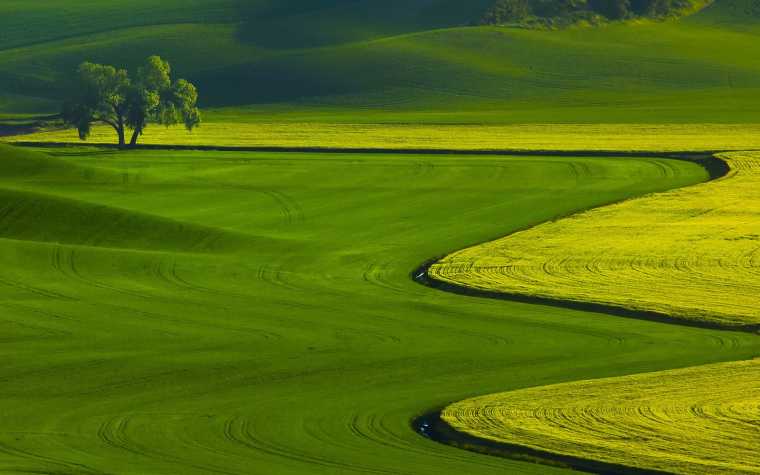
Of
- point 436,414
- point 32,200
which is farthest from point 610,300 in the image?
point 32,200

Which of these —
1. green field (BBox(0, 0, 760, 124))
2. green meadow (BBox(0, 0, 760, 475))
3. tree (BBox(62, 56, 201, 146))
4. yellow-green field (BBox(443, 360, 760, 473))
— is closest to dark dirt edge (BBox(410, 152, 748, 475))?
yellow-green field (BBox(443, 360, 760, 473))

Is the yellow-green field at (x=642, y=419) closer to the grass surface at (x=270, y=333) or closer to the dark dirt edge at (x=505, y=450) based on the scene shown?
the dark dirt edge at (x=505, y=450)

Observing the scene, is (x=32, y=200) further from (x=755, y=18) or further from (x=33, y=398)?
(x=755, y=18)

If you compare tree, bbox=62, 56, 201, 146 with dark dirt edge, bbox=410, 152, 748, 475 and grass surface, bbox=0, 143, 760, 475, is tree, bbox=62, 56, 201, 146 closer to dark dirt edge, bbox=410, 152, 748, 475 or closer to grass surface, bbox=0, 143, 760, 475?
grass surface, bbox=0, 143, 760, 475

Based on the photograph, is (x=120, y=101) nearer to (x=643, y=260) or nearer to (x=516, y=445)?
(x=643, y=260)

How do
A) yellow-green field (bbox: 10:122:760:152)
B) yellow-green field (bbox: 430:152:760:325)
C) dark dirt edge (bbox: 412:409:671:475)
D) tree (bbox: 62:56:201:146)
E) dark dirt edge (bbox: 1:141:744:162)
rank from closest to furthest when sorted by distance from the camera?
dark dirt edge (bbox: 412:409:671:475), yellow-green field (bbox: 430:152:760:325), dark dirt edge (bbox: 1:141:744:162), yellow-green field (bbox: 10:122:760:152), tree (bbox: 62:56:201:146)

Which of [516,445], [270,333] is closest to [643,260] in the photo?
[270,333]
